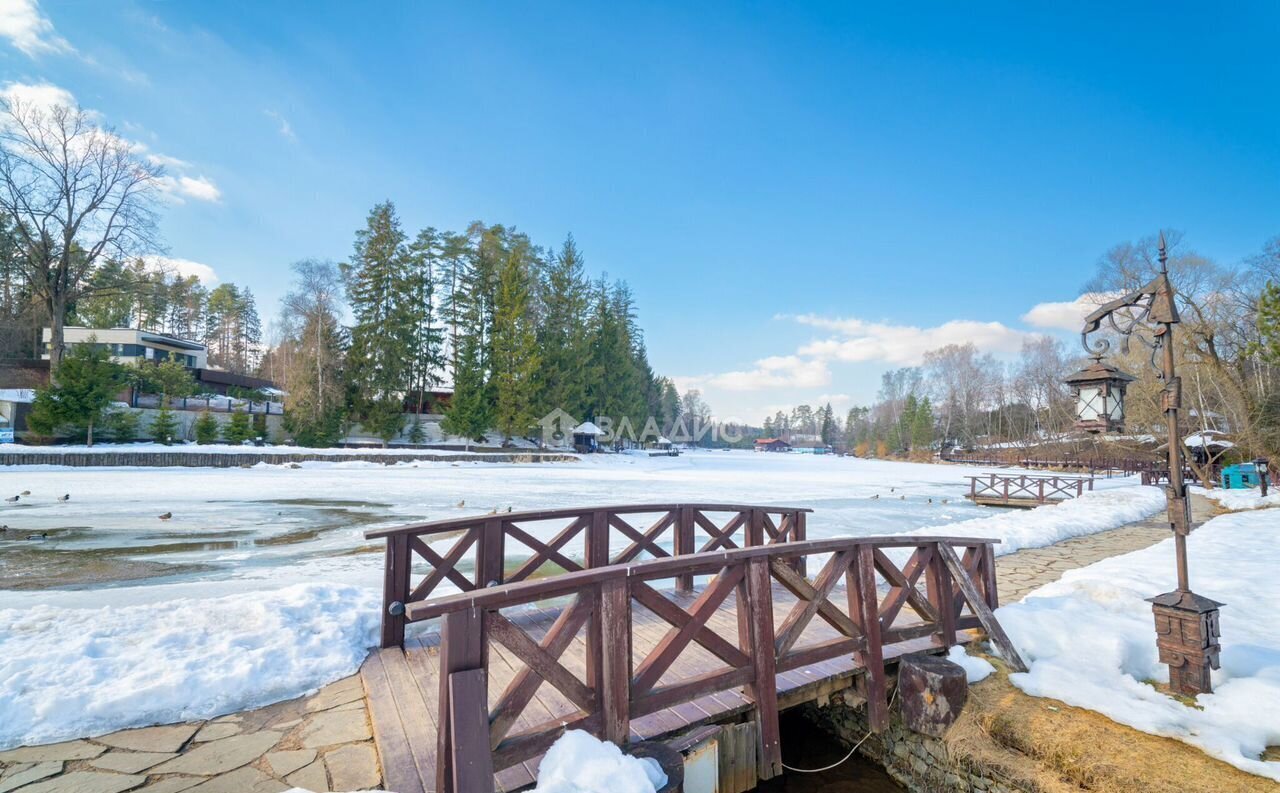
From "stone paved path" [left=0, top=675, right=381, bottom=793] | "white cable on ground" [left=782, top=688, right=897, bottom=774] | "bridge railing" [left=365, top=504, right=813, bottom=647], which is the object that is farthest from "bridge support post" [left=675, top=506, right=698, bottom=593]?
"stone paved path" [left=0, top=675, right=381, bottom=793]

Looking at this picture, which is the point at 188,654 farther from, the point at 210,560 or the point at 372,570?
the point at 210,560

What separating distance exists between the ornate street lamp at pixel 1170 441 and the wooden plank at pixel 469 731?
4.34 metres

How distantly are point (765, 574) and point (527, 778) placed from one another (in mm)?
1702

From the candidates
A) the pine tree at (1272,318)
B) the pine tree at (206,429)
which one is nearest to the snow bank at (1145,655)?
the pine tree at (1272,318)

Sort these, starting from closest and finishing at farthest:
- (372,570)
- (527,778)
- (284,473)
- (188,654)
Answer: (527,778)
(188,654)
(372,570)
(284,473)

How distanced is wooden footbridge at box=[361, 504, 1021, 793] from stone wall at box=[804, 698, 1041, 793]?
0.38 metres

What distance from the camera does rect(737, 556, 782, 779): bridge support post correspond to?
3367 mm

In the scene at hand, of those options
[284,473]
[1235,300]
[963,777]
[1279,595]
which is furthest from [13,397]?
[1235,300]

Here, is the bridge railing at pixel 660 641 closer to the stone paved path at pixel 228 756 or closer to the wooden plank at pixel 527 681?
the wooden plank at pixel 527 681

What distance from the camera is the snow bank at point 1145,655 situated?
128 inches

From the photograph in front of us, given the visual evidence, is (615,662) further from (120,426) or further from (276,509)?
(120,426)

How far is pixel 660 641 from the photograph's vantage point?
11.2 ft

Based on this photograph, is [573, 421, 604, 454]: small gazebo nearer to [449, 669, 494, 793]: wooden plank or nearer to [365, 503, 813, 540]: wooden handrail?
[365, 503, 813, 540]: wooden handrail

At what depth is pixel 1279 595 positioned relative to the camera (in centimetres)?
575
